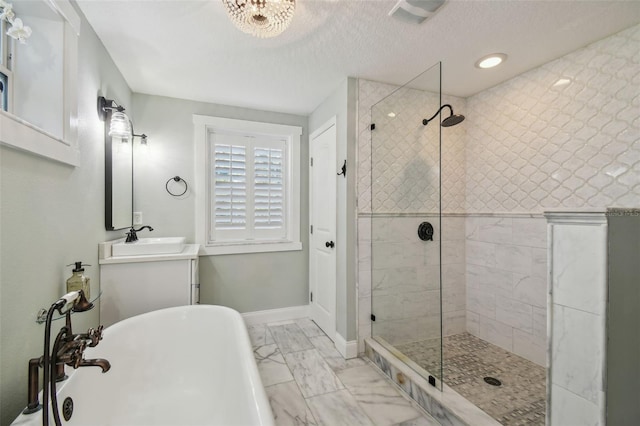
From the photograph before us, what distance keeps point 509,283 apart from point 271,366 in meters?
2.22

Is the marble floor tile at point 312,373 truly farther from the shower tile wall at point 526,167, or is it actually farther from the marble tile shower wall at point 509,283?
the marble tile shower wall at point 509,283

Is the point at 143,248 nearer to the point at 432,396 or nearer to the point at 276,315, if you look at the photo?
the point at 276,315

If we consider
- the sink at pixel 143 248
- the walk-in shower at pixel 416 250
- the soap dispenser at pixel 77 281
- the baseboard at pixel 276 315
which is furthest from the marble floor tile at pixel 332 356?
the soap dispenser at pixel 77 281

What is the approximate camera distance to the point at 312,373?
2090 mm

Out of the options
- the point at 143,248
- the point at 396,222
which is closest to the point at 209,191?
the point at 143,248

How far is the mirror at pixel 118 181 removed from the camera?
6.28 feet

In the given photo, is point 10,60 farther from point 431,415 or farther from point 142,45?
point 431,415

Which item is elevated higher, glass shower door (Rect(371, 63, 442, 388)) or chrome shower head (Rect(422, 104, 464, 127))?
chrome shower head (Rect(422, 104, 464, 127))

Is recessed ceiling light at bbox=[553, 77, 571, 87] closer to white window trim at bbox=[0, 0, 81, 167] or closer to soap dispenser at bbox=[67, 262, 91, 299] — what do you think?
white window trim at bbox=[0, 0, 81, 167]

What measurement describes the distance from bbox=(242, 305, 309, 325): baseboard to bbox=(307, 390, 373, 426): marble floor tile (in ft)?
4.35

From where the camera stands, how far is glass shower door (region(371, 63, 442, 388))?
2.09 m

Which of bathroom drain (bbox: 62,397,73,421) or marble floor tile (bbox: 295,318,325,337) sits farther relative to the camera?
marble floor tile (bbox: 295,318,325,337)

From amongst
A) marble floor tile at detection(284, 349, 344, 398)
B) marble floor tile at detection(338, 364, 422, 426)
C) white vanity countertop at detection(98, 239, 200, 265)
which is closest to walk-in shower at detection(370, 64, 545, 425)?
marble floor tile at detection(338, 364, 422, 426)

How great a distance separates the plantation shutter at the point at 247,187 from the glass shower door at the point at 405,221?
1239mm
